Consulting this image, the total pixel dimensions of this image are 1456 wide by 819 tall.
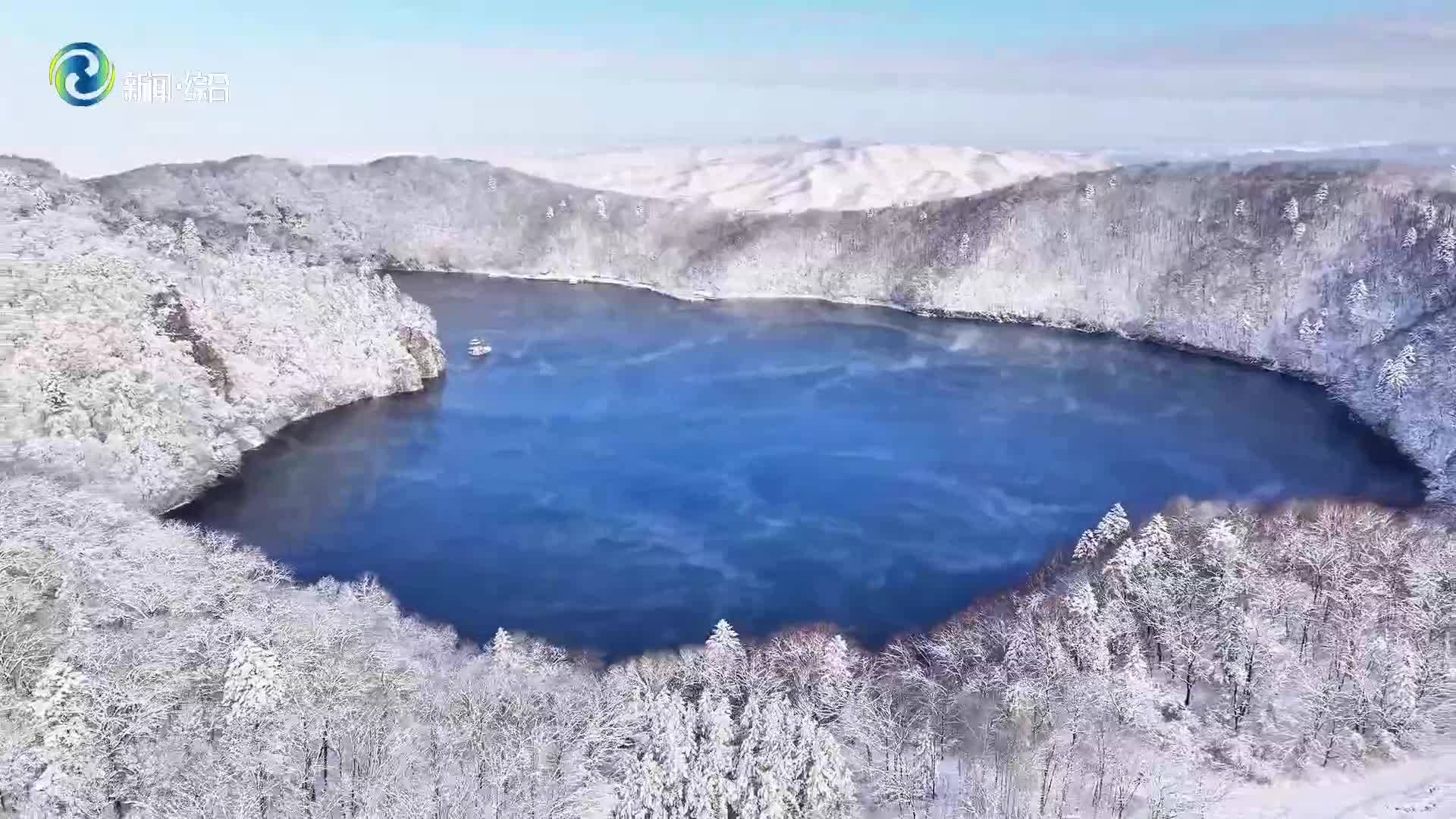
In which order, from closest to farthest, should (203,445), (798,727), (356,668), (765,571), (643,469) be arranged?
(798,727), (356,668), (765,571), (203,445), (643,469)

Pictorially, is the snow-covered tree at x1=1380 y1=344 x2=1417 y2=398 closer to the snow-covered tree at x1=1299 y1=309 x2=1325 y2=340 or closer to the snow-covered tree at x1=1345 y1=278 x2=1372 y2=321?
the snow-covered tree at x1=1345 y1=278 x2=1372 y2=321

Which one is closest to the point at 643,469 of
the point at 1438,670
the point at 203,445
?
the point at 203,445

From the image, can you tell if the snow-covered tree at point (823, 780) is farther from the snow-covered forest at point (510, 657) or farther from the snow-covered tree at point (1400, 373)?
the snow-covered tree at point (1400, 373)


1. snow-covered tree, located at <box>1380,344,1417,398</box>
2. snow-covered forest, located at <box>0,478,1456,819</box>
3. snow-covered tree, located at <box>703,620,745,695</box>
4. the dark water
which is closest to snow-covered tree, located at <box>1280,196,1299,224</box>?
the dark water

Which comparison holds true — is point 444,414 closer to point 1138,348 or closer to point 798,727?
point 798,727

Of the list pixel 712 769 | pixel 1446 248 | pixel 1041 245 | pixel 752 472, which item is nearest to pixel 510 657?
pixel 712 769

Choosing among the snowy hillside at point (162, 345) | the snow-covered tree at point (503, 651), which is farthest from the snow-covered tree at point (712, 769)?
the snowy hillside at point (162, 345)
